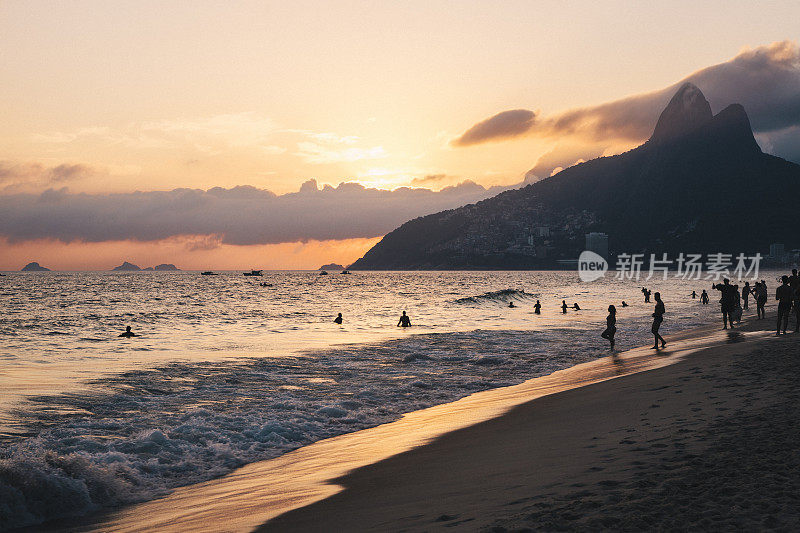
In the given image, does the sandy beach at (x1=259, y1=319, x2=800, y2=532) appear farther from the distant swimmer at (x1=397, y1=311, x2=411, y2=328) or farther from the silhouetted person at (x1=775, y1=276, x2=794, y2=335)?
the distant swimmer at (x1=397, y1=311, x2=411, y2=328)

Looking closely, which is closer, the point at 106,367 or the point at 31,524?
the point at 31,524

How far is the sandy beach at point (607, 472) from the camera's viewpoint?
555 centimetres

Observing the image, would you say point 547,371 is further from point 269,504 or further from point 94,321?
point 94,321

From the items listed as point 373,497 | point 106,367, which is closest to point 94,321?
point 106,367

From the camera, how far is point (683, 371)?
1614cm

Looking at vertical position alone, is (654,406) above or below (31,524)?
above

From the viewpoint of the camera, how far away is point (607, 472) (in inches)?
282

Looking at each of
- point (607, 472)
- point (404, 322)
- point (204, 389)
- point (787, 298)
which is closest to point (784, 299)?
point (787, 298)

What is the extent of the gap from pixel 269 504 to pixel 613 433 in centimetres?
569

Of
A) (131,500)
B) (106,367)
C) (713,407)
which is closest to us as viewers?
(131,500)

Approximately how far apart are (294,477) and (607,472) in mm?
5173

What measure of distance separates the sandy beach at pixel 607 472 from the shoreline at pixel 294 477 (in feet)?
1.54

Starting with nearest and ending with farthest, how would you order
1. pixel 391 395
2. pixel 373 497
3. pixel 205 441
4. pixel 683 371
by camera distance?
pixel 373 497
pixel 205 441
pixel 683 371
pixel 391 395

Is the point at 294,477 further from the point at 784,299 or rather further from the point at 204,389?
the point at 784,299
